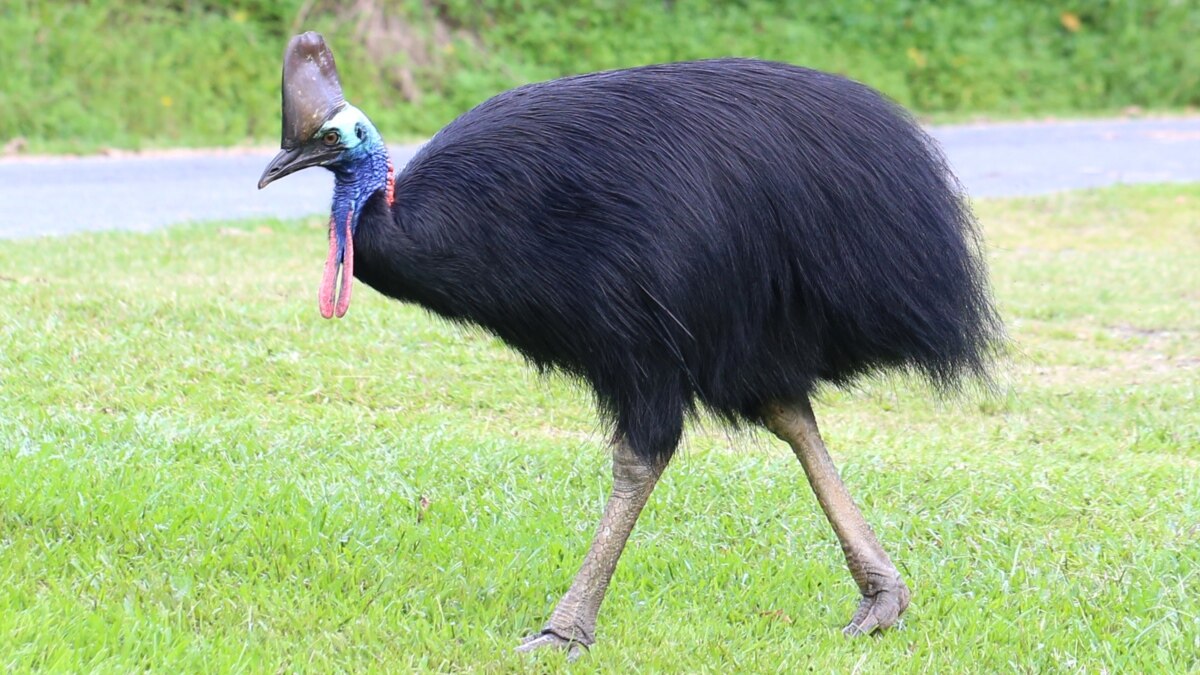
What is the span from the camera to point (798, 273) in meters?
3.44

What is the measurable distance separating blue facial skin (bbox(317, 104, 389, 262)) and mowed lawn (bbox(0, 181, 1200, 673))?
96 centimetres

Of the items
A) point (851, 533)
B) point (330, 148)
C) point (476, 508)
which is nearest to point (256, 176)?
point (476, 508)

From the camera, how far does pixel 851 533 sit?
3686 millimetres

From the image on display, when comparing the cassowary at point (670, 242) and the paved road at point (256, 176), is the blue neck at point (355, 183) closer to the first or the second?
the cassowary at point (670, 242)

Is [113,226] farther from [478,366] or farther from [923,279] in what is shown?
[923,279]

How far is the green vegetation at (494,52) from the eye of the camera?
12.8 metres

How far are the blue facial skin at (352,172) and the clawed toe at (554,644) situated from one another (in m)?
0.98

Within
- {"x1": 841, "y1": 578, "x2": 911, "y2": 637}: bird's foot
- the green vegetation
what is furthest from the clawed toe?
the green vegetation

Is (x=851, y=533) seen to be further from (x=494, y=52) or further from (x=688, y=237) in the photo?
(x=494, y=52)

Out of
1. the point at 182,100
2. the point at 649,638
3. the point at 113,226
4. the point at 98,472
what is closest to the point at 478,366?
the point at 98,472

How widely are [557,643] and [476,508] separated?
0.95m

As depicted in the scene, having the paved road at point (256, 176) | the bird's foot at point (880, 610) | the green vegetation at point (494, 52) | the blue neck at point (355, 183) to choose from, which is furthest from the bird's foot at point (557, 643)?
the green vegetation at point (494, 52)

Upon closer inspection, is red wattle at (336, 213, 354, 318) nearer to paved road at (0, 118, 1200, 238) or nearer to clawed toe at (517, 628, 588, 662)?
clawed toe at (517, 628, 588, 662)

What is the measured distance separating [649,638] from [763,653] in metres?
0.27
